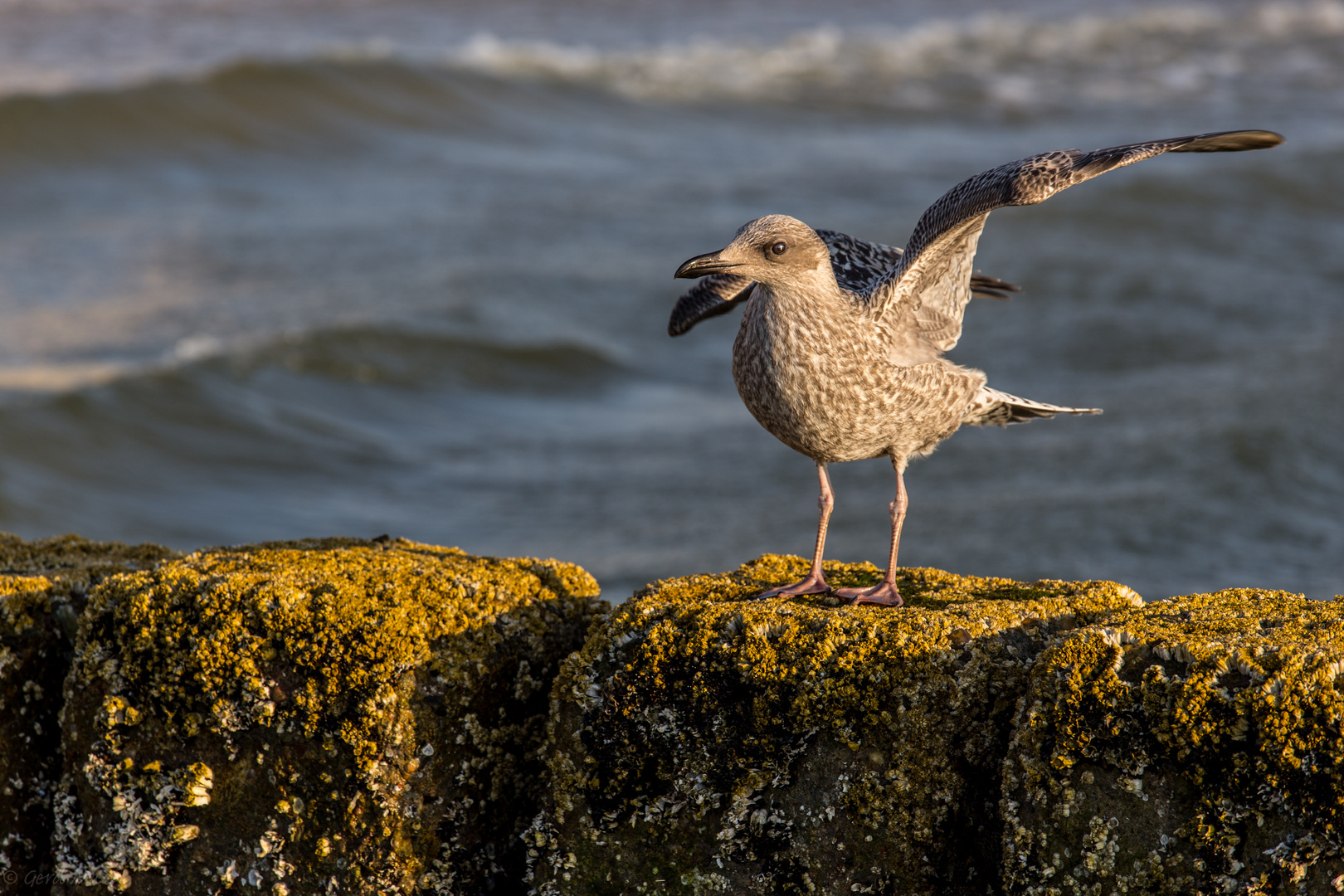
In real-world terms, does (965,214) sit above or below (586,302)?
below

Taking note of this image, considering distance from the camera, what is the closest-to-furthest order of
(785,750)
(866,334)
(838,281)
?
1. (785,750)
2. (866,334)
3. (838,281)

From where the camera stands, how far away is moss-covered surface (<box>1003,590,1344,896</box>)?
2578 millimetres

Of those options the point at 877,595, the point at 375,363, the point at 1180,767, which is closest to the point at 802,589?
the point at 877,595

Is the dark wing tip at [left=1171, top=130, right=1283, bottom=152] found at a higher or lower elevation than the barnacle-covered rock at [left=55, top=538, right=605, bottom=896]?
higher

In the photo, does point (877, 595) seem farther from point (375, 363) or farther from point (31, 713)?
point (375, 363)

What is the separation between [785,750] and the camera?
3.04m

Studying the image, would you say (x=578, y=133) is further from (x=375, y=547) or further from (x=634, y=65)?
(x=375, y=547)

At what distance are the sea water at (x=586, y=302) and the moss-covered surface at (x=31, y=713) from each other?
4.20 metres

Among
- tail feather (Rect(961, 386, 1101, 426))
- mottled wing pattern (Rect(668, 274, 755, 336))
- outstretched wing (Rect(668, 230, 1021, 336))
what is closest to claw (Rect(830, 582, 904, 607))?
tail feather (Rect(961, 386, 1101, 426))

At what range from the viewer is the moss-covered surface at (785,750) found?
2.98m

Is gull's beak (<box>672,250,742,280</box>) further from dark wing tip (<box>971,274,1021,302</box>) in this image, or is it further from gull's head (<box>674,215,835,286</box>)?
dark wing tip (<box>971,274,1021,302</box>)

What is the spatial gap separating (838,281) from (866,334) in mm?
639

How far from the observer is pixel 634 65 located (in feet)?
80.6

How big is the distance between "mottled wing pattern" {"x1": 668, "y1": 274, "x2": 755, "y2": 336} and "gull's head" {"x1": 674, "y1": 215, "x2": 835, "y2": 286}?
0.86m
